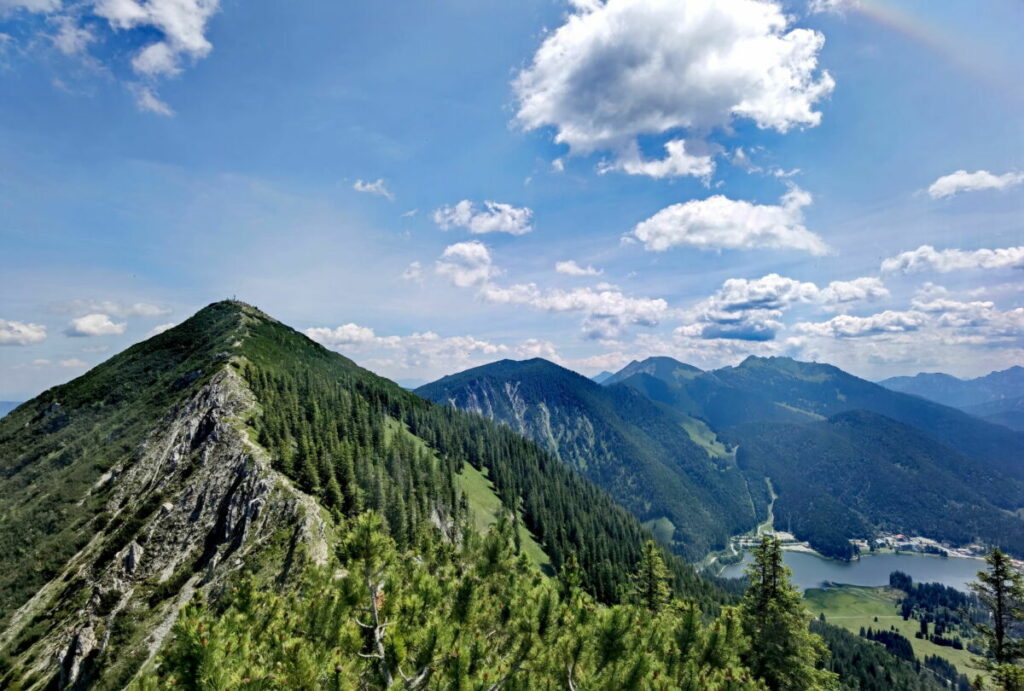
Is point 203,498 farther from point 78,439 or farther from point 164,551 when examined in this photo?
point 78,439

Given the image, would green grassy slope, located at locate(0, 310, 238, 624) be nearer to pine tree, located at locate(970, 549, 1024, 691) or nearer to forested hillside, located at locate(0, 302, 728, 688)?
forested hillside, located at locate(0, 302, 728, 688)

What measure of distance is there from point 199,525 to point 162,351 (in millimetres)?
131830

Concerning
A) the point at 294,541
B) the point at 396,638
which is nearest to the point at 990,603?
the point at 396,638

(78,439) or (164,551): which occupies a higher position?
(78,439)

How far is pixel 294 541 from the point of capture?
58.2 meters

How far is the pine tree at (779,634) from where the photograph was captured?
103ft

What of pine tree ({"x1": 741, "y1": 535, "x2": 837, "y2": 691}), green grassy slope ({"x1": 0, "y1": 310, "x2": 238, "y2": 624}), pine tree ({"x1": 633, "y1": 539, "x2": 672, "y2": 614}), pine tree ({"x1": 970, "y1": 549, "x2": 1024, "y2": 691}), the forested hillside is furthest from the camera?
green grassy slope ({"x1": 0, "y1": 310, "x2": 238, "y2": 624})

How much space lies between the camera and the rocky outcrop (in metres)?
54.2

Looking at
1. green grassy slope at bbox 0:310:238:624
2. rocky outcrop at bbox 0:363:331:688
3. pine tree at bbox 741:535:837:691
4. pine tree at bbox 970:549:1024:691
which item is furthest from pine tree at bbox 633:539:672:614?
green grassy slope at bbox 0:310:238:624

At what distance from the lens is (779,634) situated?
107 ft

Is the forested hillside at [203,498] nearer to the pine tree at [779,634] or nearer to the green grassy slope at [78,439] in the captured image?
the green grassy slope at [78,439]

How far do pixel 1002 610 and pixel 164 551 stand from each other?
91.2 metres

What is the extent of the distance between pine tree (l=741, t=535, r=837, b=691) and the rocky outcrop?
47.0 meters

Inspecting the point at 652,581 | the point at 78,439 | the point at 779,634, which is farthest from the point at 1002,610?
the point at 78,439
